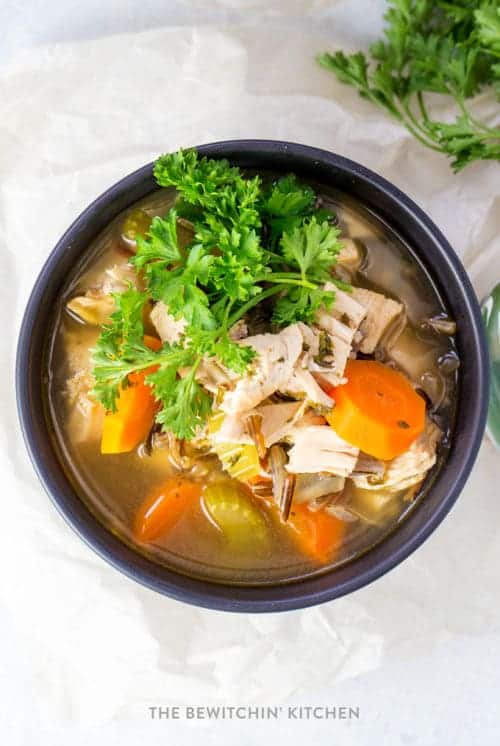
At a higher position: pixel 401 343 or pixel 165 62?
pixel 165 62

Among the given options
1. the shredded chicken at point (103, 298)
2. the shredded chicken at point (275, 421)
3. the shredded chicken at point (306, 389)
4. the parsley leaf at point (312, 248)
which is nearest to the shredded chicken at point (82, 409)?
the shredded chicken at point (103, 298)

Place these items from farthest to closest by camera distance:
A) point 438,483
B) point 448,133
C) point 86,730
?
point 86,730 < point 448,133 < point 438,483

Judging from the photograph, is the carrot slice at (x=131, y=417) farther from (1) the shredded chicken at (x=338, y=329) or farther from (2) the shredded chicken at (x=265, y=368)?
(1) the shredded chicken at (x=338, y=329)

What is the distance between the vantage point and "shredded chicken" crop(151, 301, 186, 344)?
1.66m

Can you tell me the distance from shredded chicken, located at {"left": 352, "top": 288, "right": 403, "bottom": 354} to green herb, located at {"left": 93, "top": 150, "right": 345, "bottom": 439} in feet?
0.46

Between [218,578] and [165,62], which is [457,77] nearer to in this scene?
[165,62]

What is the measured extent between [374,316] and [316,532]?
1.55 ft

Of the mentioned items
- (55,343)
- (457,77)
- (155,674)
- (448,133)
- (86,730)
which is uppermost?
(457,77)

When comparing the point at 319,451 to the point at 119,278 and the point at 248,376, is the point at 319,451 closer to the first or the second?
the point at 248,376

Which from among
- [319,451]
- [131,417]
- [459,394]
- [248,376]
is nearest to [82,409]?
[131,417]

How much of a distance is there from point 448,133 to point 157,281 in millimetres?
827

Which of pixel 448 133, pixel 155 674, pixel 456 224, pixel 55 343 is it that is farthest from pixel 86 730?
pixel 448 133

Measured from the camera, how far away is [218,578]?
1794mm

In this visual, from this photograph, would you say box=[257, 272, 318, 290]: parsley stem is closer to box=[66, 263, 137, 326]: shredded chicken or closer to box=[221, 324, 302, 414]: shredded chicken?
box=[221, 324, 302, 414]: shredded chicken
